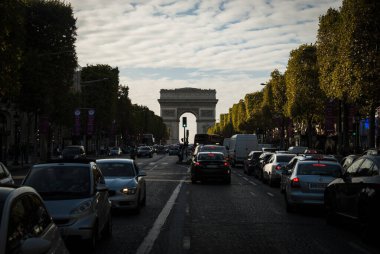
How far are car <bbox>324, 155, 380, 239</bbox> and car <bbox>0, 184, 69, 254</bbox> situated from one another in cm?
697

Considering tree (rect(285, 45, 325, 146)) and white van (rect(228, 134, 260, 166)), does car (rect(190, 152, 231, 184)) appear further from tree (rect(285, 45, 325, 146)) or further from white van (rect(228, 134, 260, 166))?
tree (rect(285, 45, 325, 146))

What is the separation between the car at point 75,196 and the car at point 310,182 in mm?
5944

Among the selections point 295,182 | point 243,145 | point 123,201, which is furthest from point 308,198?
point 243,145

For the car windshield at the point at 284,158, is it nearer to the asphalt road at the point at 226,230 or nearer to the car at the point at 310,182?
the asphalt road at the point at 226,230

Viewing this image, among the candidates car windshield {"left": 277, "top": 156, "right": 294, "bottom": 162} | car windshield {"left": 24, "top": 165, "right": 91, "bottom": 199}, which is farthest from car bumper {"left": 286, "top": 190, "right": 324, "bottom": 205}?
car windshield {"left": 277, "top": 156, "right": 294, "bottom": 162}

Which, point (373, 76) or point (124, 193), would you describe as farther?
point (373, 76)

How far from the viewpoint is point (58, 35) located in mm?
52750

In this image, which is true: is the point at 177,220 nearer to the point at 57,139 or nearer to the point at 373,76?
the point at 373,76

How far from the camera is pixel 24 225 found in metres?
5.49

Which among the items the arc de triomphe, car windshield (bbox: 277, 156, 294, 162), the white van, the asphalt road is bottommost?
the asphalt road

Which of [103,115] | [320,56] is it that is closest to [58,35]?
[320,56]

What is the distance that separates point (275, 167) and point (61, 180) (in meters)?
18.0

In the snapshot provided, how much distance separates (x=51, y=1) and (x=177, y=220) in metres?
42.3

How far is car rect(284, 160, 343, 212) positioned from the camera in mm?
16406
